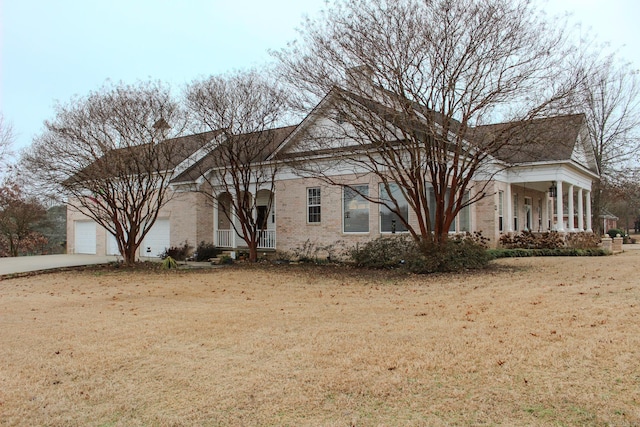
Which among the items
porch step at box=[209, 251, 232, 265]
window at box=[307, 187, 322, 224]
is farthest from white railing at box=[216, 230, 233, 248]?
window at box=[307, 187, 322, 224]

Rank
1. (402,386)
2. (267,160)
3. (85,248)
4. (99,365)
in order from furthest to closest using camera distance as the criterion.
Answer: (85,248) < (267,160) < (99,365) < (402,386)

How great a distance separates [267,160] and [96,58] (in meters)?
7.61

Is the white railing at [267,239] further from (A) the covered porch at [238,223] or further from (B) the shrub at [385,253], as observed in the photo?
(B) the shrub at [385,253]

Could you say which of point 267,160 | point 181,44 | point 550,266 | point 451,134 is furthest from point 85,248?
point 550,266

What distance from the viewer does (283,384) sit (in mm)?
4828

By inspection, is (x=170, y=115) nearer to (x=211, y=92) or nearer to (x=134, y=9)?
(x=211, y=92)

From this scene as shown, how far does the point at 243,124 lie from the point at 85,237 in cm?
1544

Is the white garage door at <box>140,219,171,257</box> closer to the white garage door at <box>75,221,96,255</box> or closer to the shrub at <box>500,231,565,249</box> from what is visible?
the white garage door at <box>75,221,96,255</box>

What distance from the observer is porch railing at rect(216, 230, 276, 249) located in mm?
21766

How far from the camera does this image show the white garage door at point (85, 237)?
27.9 metres

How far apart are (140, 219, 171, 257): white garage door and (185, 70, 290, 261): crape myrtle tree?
14.5 feet

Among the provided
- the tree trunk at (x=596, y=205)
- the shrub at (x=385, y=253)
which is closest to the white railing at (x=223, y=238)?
the shrub at (x=385, y=253)

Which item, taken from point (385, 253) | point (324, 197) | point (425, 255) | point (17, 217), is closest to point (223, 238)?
point (324, 197)

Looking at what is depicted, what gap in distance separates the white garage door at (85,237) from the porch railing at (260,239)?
31.4 ft
